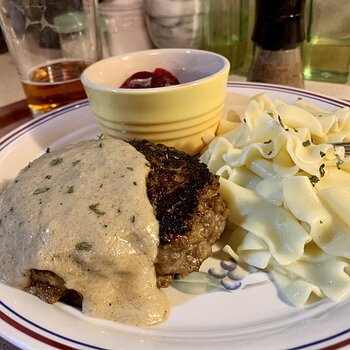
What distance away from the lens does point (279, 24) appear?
221 cm

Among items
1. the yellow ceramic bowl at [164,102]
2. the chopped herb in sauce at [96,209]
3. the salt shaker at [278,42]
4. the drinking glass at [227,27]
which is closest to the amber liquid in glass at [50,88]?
the yellow ceramic bowl at [164,102]

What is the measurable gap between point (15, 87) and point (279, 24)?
5.83 ft

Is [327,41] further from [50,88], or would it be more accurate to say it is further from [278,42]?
[50,88]

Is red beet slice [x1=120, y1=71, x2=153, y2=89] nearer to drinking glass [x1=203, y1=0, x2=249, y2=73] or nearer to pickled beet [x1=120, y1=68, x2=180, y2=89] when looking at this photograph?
pickled beet [x1=120, y1=68, x2=180, y2=89]

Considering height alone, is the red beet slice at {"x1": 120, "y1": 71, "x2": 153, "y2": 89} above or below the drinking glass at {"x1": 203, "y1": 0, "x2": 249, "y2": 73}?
above

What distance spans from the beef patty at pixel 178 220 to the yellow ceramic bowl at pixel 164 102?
0.28 metres

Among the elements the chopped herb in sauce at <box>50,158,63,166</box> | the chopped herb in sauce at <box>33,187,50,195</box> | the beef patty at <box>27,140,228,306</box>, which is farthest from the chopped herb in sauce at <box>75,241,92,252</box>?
the chopped herb in sauce at <box>50,158,63,166</box>

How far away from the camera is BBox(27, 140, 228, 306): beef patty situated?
4.24 feet

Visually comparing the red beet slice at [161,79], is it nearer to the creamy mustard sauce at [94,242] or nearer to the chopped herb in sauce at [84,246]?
the creamy mustard sauce at [94,242]

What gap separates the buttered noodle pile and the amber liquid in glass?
3.24 feet

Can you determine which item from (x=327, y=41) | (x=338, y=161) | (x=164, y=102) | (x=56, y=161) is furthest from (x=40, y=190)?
(x=327, y=41)

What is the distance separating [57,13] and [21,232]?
1.49 metres

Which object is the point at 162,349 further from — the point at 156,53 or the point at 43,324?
the point at 156,53

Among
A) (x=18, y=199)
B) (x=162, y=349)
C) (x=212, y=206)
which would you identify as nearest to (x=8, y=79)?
(x=18, y=199)
